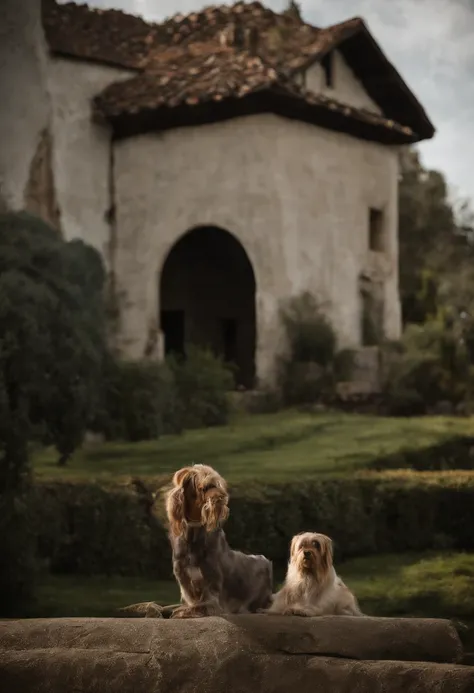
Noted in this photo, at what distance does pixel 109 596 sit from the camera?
658 centimetres

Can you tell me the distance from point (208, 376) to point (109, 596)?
16.8ft

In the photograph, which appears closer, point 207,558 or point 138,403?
point 207,558

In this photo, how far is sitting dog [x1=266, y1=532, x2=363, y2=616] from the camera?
387 centimetres

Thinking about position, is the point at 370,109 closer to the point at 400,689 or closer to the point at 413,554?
the point at 413,554

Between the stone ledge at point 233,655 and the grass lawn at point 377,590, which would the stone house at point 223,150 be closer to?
the grass lawn at point 377,590

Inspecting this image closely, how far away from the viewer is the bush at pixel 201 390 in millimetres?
11027

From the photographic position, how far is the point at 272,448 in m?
9.43

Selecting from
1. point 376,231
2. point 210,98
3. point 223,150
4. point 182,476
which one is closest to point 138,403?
point 210,98

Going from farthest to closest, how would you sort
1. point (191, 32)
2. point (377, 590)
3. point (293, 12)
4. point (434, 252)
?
point (434, 252) → point (191, 32) → point (293, 12) → point (377, 590)

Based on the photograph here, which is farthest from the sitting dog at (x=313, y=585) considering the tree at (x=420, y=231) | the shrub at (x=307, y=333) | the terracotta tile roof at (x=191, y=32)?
the tree at (x=420, y=231)

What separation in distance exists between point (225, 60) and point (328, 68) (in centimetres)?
183

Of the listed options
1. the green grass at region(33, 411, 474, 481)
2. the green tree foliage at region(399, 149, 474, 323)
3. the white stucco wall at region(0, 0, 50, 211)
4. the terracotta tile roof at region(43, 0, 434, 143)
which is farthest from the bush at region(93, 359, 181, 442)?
the terracotta tile roof at region(43, 0, 434, 143)

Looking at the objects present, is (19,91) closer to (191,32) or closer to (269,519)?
(191,32)

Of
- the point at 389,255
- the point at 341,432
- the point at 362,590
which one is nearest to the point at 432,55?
the point at 341,432
